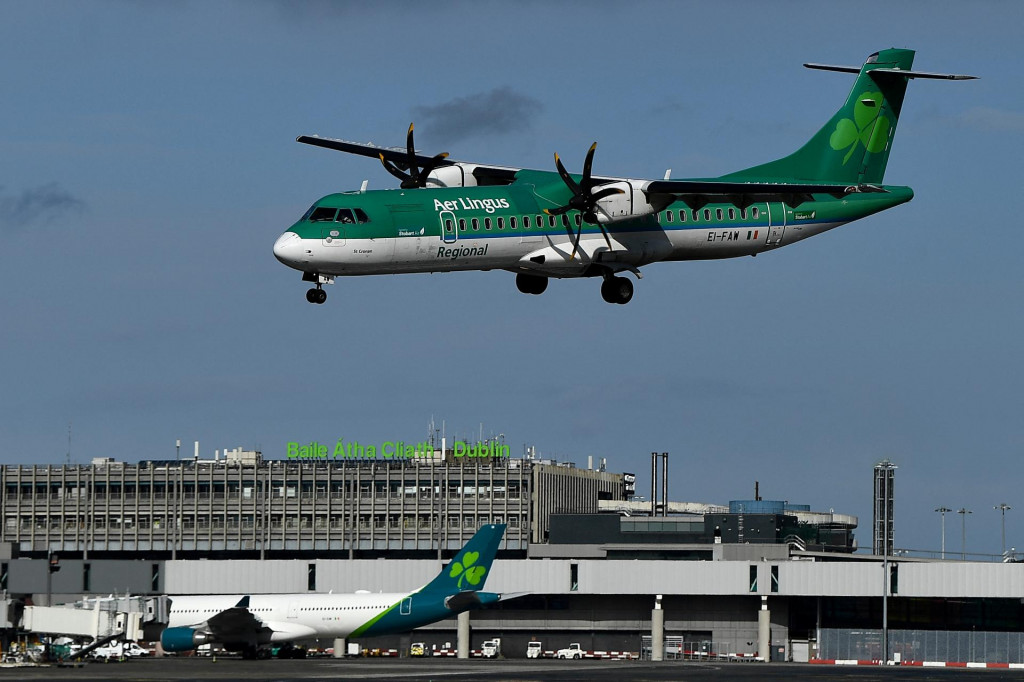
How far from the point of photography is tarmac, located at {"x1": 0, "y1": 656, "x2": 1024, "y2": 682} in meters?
67.9

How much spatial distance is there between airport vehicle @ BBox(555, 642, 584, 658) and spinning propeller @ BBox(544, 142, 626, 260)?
5585 centimetres

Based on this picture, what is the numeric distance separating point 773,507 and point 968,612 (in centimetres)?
5523

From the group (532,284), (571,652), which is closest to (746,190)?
(532,284)

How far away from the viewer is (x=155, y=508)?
192m

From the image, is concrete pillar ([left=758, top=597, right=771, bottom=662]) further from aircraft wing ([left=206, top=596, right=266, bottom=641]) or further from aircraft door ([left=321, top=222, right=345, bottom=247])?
aircraft door ([left=321, top=222, right=345, bottom=247])

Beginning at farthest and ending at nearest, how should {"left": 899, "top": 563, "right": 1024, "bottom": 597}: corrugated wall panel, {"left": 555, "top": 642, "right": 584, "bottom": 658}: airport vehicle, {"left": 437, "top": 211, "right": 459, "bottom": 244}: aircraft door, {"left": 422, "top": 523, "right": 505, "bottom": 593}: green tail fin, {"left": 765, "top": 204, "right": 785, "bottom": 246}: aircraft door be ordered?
{"left": 555, "top": 642, "right": 584, "bottom": 658}: airport vehicle < {"left": 899, "top": 563, "right": 1024, "bottom": 597}: corrugated wall panel < {"left": 422, "top": 523, "right": 505, "bottom": 593}: green tail fin < {"left": 765, "top": 204, "right": 785, "bottom": 246}: aircraft door < {"left": 437, "top": 211, "right": 459, "bottom": 244}: aircraft door

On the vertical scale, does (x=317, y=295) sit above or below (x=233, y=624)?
above


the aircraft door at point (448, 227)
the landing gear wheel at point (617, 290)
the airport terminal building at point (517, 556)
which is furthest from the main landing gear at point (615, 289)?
the airport terminal building at point (517, 556)

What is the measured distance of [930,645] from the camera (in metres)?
104

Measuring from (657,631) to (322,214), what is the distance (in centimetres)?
→ 6183

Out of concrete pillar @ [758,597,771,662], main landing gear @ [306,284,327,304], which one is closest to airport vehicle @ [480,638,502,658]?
concrete pillar @ [758,597,771,662]

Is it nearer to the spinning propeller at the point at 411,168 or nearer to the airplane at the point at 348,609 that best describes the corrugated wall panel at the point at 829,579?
the airplane at the point at 348,609

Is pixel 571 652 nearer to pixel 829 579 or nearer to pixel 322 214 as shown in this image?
pixel 829 579

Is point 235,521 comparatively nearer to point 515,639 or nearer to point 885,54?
point 515,639
